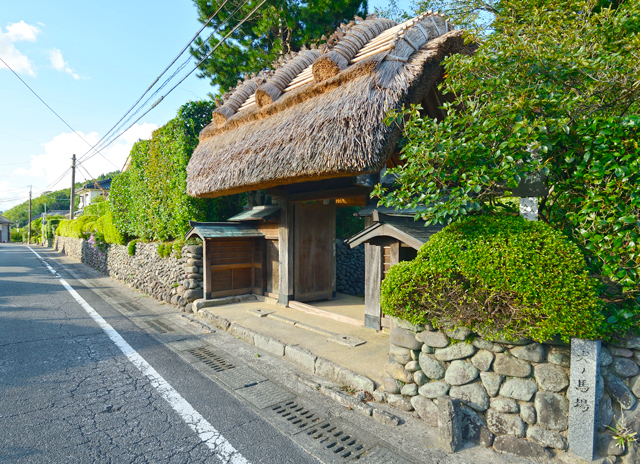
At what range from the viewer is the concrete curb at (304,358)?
3961mm

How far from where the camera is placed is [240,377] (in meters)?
4.43

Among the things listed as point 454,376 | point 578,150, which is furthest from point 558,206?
point 454,376

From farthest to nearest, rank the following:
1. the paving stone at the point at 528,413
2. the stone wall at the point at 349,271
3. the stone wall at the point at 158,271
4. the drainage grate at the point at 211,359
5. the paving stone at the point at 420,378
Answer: the stone wall at the point at 349,271, the stone wall at the point at 158,271, the drainage grate at the point at 211,359, the paving stone at the point at 420,378, the paving stone at the point at 528,413

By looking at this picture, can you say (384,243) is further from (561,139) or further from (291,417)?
(291,417)

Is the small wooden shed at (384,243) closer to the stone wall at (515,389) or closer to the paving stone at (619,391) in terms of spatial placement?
the stone wall at (515,389)

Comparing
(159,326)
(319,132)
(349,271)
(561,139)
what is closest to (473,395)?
(561,139)

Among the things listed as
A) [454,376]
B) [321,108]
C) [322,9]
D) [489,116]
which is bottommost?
[454,376]

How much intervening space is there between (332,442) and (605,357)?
7.85ft

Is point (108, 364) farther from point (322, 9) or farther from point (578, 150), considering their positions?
point (322, 9)

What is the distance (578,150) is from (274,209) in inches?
237

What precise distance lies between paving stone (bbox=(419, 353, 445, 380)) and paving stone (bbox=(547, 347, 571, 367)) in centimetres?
92

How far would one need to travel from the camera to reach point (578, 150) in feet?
9.92

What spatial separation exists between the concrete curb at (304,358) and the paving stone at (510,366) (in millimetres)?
1382

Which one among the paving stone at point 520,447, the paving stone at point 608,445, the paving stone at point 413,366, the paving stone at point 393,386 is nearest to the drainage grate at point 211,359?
the paving stone at point 393,386
